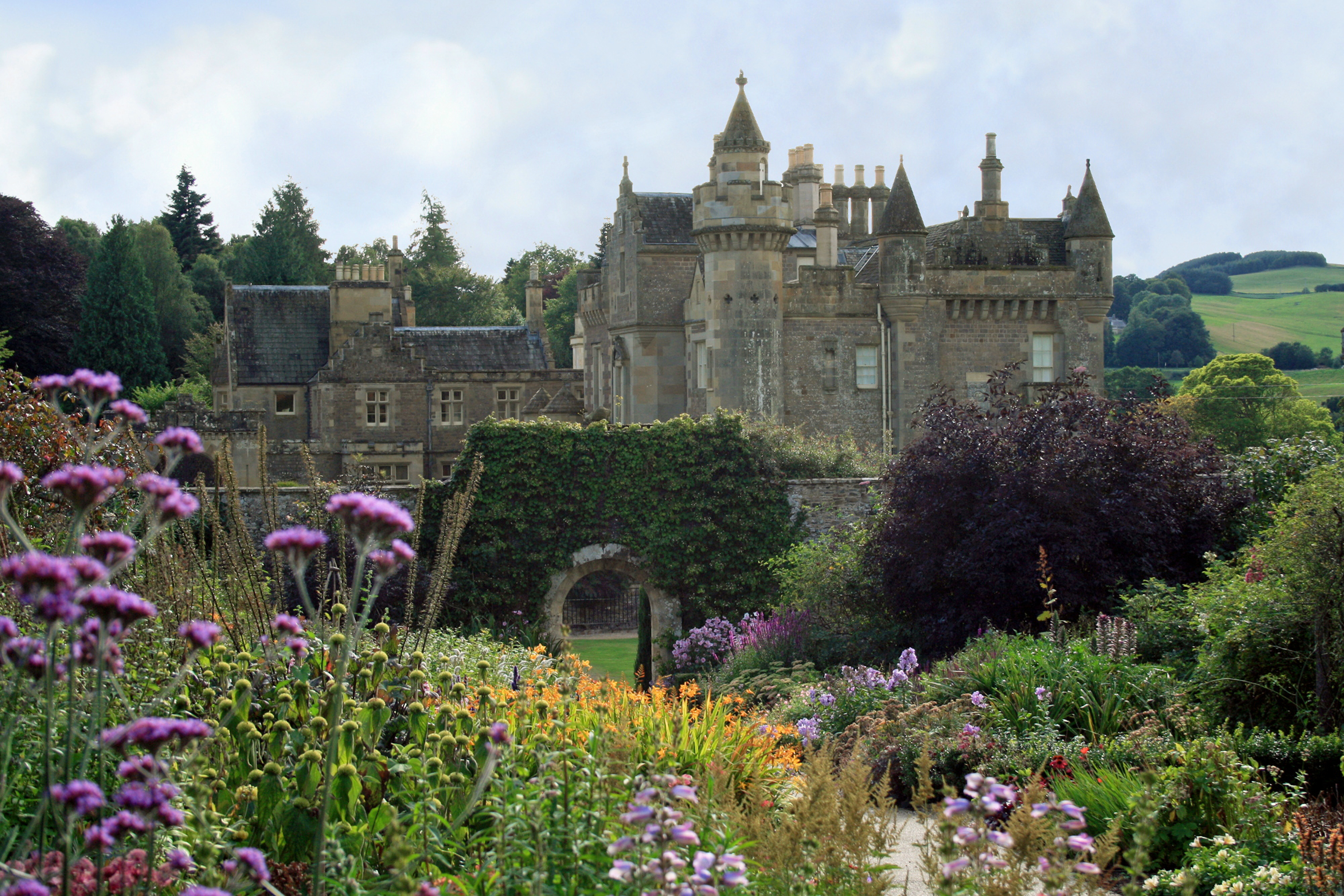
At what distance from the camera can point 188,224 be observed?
219 feet

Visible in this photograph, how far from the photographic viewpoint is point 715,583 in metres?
20.2

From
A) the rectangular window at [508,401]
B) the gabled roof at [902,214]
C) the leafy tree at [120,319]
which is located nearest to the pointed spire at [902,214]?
the gabled roof at [902,214]

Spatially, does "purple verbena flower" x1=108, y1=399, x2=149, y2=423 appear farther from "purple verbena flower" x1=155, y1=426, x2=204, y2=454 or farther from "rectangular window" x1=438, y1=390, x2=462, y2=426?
"rectangular window" x1=438, y1=390, x2=462, y2=426

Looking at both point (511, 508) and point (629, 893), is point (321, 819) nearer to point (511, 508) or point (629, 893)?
point (629, 893)

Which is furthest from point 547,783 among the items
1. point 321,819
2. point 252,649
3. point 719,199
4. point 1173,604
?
point 719,199

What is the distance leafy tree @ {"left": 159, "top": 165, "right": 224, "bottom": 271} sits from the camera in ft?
218

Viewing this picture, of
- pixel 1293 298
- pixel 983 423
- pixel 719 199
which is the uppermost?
pixel 1293 298

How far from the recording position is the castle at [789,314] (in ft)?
87.0

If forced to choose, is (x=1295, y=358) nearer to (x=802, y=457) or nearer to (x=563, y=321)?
(x=563, y=321)

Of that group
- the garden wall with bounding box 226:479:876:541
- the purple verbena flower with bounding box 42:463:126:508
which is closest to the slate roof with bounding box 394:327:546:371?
the garden wall with bounding box 226:479:876:541

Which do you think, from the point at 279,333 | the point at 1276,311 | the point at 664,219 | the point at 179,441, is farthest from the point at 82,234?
the point at 1276,311

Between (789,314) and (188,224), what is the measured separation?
48628mm

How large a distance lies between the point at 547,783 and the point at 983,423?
1111 cm

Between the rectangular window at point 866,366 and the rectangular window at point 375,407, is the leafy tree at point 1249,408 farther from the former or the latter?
the rectangular window at point 375,407
